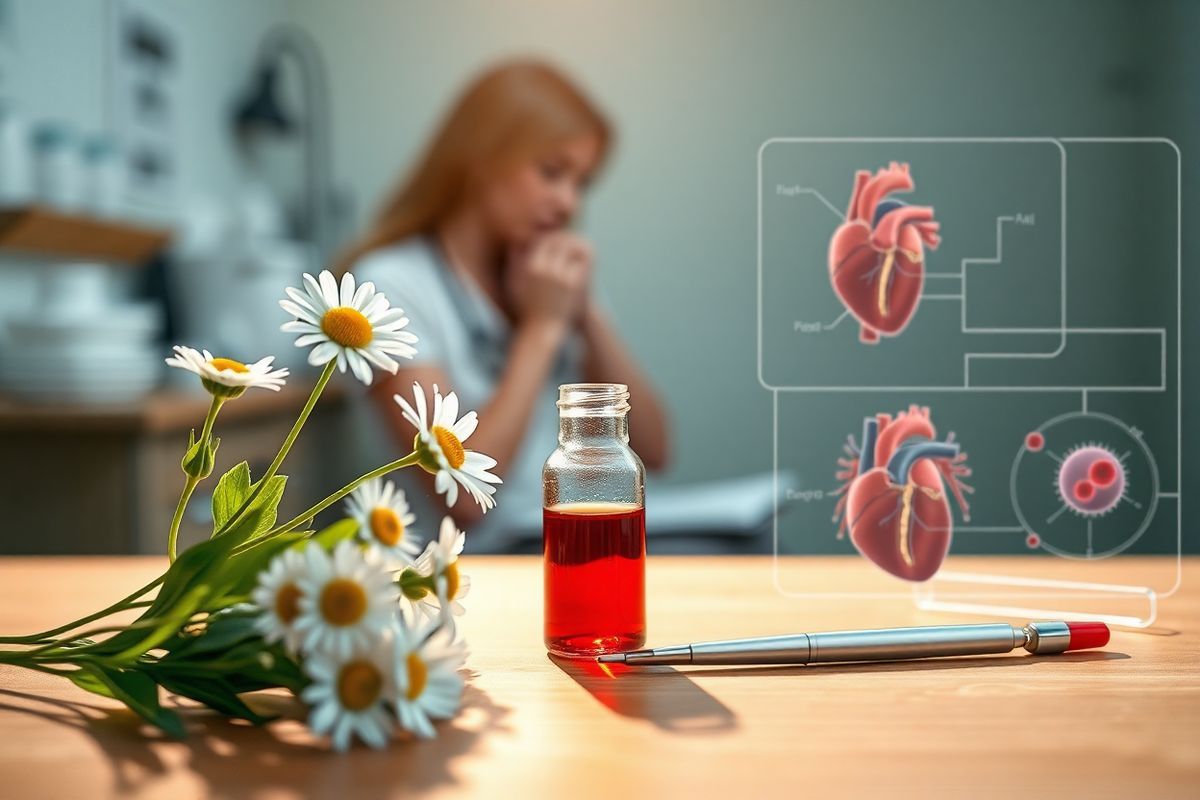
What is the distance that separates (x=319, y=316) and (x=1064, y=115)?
300 centimetres

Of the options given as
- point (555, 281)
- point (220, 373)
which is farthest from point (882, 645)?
point (555, 281)

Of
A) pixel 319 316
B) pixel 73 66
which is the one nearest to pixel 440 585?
pixel 319 316

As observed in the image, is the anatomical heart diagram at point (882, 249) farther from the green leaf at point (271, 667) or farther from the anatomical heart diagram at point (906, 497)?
the green leaf at point (271, 667)

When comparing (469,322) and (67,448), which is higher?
(469,322)

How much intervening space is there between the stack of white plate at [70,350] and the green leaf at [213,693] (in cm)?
151

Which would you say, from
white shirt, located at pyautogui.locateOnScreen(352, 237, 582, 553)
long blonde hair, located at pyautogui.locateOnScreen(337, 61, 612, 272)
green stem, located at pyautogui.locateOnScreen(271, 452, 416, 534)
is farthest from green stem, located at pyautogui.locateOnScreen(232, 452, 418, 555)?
long blonde hair, located at pyautogui.locateOnScreen(337, 61, 612, 272)

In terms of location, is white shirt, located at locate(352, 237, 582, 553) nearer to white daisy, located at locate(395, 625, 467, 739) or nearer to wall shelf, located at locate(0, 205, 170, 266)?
wall shelf, located at locate(0, 205, 170, 266)

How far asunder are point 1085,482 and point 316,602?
486 mm

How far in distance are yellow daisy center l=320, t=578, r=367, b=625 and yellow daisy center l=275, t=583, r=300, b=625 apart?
0.4 inches

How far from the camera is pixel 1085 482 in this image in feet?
2.27

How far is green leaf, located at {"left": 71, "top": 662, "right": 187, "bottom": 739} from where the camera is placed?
448 millimetres

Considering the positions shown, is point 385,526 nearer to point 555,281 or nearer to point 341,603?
point 341,603

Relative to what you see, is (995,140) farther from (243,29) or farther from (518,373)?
(243,29)

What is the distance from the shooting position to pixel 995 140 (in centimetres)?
71
